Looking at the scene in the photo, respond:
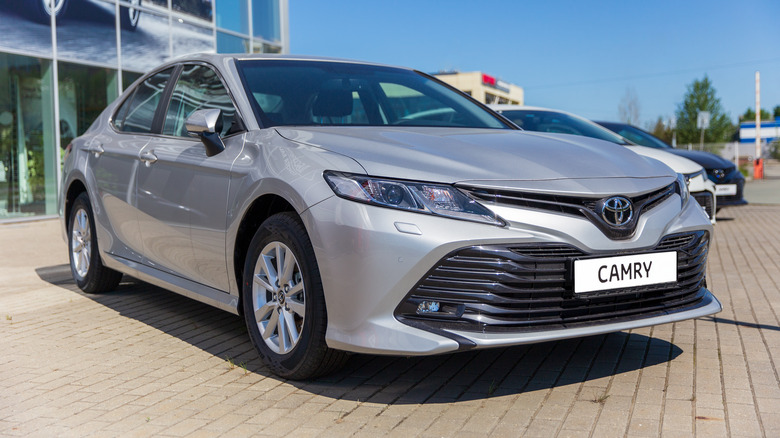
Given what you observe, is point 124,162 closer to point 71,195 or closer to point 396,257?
point 71,195

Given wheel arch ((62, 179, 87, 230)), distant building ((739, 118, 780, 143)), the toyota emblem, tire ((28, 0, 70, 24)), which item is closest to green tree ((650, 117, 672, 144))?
distant building ((739, 118, 780, 143))

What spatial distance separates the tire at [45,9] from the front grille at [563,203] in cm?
1192

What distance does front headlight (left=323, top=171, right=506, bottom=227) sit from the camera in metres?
3.12

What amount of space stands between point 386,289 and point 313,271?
371 mm

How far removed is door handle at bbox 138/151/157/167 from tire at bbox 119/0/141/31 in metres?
11.0

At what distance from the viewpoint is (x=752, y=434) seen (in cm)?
292

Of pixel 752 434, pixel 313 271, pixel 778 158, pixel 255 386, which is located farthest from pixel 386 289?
pixel 778 158

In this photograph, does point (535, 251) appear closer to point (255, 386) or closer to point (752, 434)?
point (752, 434)

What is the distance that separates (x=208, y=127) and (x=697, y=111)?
73737 millimetres

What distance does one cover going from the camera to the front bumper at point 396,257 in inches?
121

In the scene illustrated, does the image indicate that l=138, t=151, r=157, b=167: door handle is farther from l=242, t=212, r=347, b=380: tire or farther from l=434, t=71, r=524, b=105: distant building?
l=434, t=71, r=524, b=105: distant building

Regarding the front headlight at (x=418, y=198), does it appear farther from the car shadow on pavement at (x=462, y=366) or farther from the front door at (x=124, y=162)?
the front door at (x=124, y=162)

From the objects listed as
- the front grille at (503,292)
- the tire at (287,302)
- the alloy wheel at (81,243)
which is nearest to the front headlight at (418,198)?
the front grille at (503,292)

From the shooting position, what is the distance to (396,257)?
3086 mm
